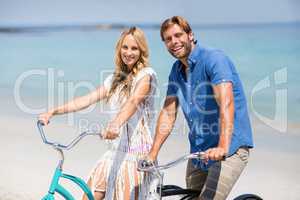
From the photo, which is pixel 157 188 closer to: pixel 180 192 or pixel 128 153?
pixel 180 192

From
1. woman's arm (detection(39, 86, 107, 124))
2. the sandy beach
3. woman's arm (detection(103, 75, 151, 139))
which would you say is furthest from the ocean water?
woman's arm (detection(103, 75, 151, 139))

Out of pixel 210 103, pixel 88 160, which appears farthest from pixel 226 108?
pixel 88 160

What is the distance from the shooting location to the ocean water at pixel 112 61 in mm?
5969

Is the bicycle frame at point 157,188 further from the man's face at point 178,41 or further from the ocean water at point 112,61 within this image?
the ocean water at point 112,61

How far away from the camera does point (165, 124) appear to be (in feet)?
8.73

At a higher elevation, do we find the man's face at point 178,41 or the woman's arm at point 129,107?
the man's face at point 178,41

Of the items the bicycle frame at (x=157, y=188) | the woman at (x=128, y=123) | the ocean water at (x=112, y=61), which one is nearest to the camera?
the bicycle frame at (x=157, y=188)

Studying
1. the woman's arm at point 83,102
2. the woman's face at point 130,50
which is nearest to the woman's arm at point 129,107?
the woman's face at point 130,50

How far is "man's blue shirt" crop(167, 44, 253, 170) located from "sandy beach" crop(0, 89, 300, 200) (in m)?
1.62

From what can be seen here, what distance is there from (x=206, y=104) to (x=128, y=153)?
425mm

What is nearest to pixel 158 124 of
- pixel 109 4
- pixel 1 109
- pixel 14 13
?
pixel 1 109

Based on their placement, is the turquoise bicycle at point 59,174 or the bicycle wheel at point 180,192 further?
the bicycle wheel at point 180,192

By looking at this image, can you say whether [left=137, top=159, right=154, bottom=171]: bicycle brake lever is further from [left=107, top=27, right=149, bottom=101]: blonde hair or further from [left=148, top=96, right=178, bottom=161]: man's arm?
[left=107, top=27, right=149, bottom=101]: blonde hair

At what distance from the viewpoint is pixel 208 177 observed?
98.3 inches
